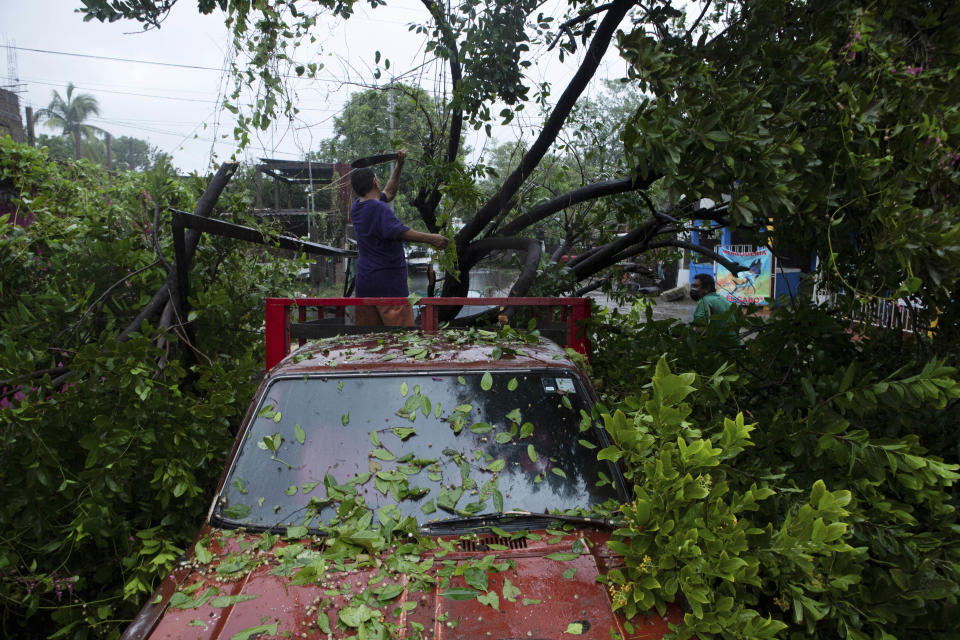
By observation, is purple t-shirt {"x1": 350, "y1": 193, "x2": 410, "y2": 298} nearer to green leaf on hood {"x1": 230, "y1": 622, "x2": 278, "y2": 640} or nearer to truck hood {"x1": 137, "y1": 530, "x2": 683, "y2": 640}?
truck hood {"x1": 137, "y1": 530, "x2": 683, "y2": 640}

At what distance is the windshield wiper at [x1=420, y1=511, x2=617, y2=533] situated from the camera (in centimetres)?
232

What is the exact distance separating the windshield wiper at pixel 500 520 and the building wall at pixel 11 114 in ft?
91.0

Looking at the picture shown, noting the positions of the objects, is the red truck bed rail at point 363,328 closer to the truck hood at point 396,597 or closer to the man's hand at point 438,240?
the man's hand at point 438,240

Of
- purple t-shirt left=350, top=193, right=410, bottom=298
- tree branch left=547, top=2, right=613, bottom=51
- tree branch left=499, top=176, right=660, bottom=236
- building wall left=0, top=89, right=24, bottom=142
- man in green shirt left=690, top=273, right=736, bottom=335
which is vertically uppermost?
building wall left=0, top=89, right=24, bottom=142

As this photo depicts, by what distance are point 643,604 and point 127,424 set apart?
237cm

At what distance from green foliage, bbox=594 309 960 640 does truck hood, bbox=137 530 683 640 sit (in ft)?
0.43

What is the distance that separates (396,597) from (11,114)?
29848 mm

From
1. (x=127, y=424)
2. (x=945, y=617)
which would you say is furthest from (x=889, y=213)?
(x=127, y=424)

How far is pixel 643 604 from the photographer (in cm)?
192

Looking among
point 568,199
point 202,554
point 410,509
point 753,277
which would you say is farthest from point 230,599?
point 753,277

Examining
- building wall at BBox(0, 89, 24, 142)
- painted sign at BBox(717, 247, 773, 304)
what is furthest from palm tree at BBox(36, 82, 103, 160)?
painted sign at BBox(717, 247, 773, 304)

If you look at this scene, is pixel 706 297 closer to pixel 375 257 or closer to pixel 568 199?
pixel 568 199

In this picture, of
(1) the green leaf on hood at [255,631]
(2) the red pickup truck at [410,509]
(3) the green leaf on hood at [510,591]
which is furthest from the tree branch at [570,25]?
(1) the green leaf on hood at [255,631]

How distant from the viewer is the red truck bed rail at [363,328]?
12.3 feet
